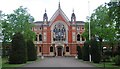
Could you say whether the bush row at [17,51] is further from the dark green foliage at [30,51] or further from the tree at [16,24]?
the tree at [16,24]

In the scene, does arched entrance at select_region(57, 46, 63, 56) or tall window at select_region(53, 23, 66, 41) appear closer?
arched entrance at select_region(57, 46, 63, 56)

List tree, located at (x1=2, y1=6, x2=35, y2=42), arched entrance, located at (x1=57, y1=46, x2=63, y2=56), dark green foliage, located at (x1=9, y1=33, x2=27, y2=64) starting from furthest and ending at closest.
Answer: arched entrance, located at (x1=57, y1=46, x2=63, y2=56)
tree, located at (x1=2, y1=6, x2=35, y2=42)
dark green foliage, located at (x1=9, y1=33, x2=27, y2=64)

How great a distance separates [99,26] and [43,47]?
4260 cm

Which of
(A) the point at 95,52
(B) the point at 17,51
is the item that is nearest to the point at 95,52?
(A) the point at 95,52

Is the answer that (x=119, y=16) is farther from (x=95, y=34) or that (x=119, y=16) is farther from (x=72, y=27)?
(x=72, y=27)

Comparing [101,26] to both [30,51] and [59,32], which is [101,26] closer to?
[30,51]

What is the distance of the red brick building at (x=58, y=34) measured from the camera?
9994 cm

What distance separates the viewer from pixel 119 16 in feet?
80.2

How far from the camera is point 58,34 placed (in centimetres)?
10062

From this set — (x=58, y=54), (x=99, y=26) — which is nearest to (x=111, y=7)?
(x=99, y=26)

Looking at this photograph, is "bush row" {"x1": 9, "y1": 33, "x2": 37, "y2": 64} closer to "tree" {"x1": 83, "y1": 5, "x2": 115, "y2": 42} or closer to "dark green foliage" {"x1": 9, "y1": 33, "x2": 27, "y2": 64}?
"dark green foliage" {"x1": 9, "y1": 33, "x2": 27, "y2": 64}

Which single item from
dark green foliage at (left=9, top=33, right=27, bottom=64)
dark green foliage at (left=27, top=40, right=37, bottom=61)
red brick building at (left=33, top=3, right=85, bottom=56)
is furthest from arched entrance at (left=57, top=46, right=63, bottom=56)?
dark green foliage at (left=9, top=33, right=27, bottom=64)

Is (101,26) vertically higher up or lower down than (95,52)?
higher up

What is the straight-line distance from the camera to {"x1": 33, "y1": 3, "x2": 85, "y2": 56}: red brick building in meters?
99.9
